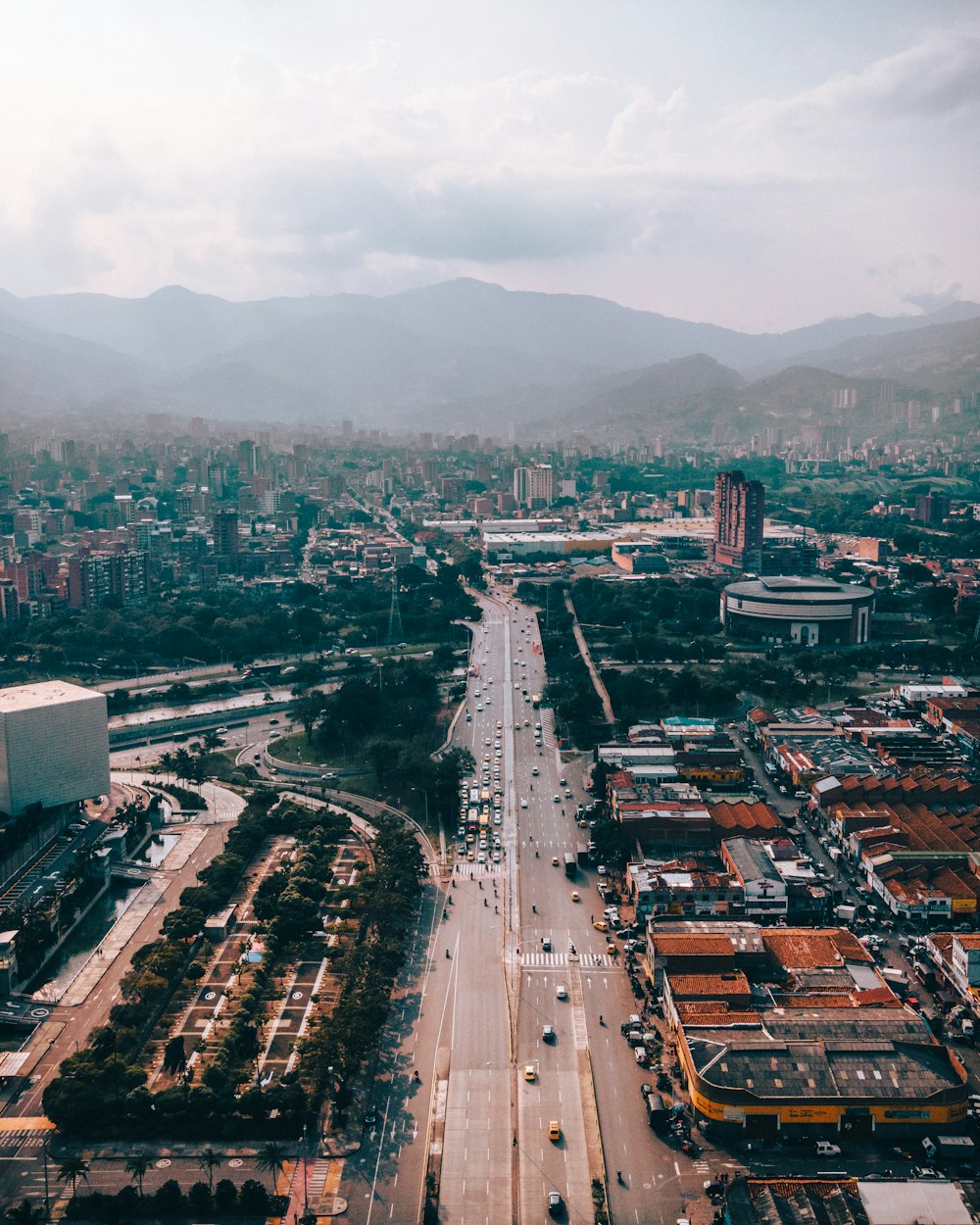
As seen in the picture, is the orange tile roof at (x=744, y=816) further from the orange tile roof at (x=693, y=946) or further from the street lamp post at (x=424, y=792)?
the street lamp post at (x=424, y=792)

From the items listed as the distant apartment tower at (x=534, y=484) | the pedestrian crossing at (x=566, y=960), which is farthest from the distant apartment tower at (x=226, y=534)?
the pedestrian crossing at (x=566, y=960)

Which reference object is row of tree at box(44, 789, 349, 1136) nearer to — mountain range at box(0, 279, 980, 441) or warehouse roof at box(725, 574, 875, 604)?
warehouse roof at box(725, 574, 875, 604)

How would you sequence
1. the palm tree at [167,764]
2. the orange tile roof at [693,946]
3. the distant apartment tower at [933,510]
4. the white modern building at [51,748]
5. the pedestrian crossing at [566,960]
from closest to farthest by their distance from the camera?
1. the orange tile roof at [693,946]
2. the pedestrian crossing at [566,960]
3. the white modern building at [51,748]
4. the palm tree at [167,764]
5. the distant apartment tower at [933,510]

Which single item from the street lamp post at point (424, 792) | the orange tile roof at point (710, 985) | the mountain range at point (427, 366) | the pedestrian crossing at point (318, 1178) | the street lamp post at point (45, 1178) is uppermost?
the mountain range at point (427, 366)

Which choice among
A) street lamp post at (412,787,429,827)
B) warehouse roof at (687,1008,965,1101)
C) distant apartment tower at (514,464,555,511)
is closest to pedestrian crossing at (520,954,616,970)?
warehouse roof at (687,1008,965,1101)

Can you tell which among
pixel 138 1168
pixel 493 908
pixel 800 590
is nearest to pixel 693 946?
pixel 493 908

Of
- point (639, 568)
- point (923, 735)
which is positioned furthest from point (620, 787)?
point (639, 568)
